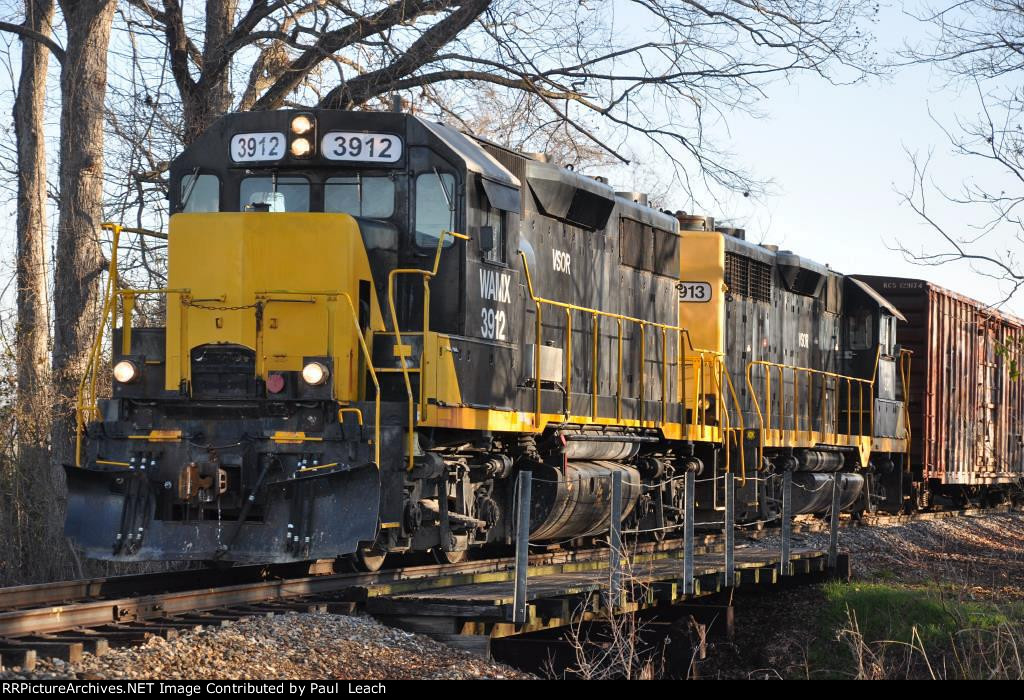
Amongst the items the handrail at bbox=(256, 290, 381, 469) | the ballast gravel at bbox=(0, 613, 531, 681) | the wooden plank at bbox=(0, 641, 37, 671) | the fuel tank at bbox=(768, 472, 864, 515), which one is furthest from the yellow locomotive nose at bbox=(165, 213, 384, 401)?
the fuel tank at bbox=(768, 472, 864, 515)

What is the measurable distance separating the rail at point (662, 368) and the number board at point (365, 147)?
159 centimetres

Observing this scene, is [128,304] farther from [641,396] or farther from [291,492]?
[641,396]

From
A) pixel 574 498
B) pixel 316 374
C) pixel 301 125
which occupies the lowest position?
pixel 574 498

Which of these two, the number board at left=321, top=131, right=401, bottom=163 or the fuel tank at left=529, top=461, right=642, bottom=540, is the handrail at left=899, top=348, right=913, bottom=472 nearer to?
the fuel tank at left=529, top=461, right=642, bottom=540

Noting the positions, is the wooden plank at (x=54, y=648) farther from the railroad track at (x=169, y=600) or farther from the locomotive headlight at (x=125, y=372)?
the locomotive headlight at (x=125, y=372)

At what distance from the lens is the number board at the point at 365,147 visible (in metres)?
10.4

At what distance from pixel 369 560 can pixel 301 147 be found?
3.33 metres

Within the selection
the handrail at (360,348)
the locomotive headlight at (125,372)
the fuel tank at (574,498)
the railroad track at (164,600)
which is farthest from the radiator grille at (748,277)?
the locomotive headlight at (125,372)

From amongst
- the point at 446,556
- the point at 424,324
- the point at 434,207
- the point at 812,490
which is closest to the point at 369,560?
the point at 446,556

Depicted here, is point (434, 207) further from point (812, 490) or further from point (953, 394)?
point (953, 394)

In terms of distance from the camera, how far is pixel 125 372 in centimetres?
995

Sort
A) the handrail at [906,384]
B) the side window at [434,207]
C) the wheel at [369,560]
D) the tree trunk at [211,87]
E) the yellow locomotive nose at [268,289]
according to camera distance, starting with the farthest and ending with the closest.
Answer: the handrail at [906,384], the tree trunk at [211,87], the side window at [434,207], the wheel at [369,560], the yellow locomotive nose at [268,289]

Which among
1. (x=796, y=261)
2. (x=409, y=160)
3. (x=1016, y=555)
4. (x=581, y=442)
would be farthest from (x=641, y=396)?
(x=1016, y=555)

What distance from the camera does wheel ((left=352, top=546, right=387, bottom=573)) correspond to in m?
10.3
